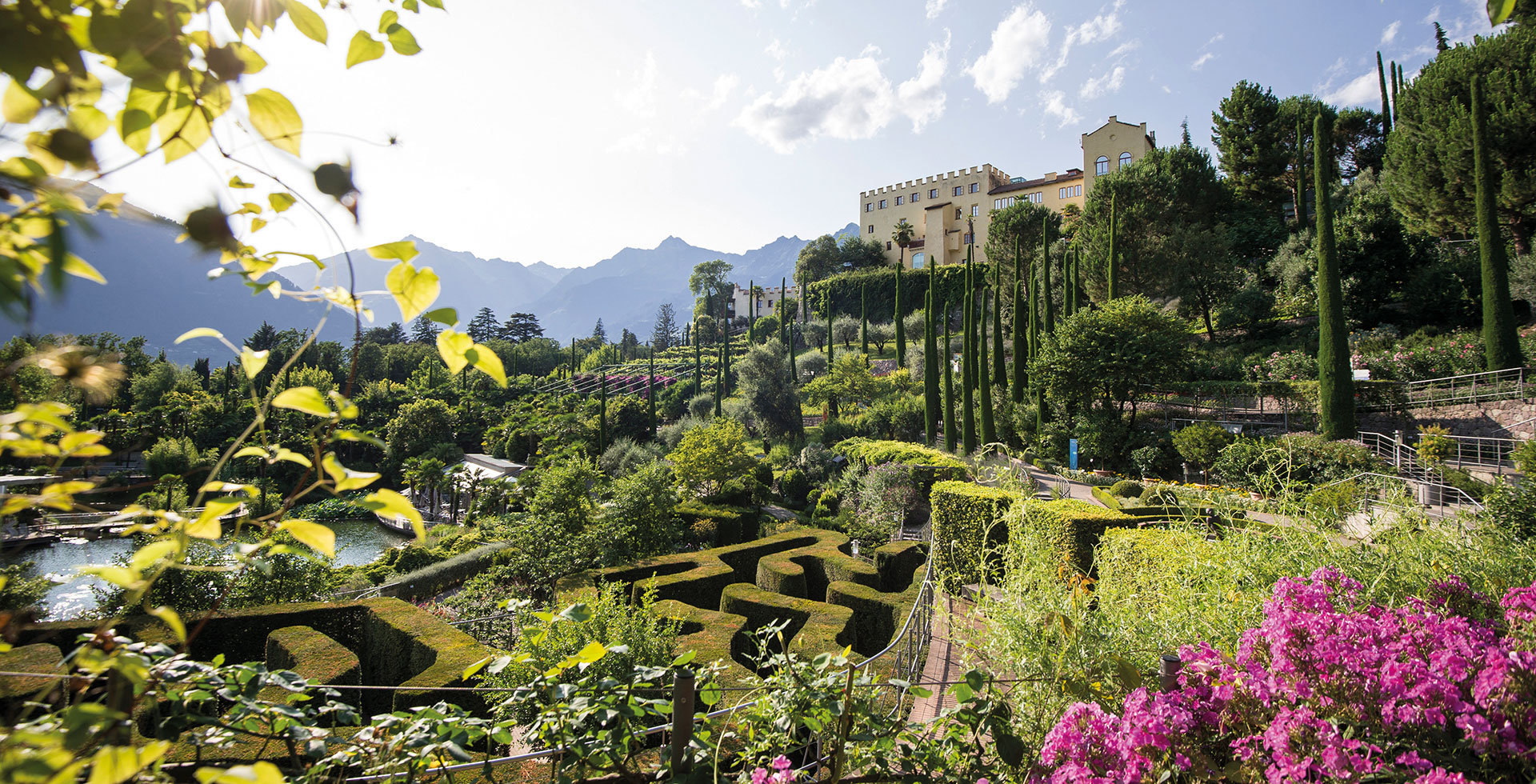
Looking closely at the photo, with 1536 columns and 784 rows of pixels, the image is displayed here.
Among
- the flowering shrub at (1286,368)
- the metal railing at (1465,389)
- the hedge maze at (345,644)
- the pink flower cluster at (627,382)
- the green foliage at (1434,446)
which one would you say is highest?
the pink flower cluster at (627,382)

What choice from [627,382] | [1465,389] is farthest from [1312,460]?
[627,382]

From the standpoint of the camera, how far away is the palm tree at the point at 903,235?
155 feet

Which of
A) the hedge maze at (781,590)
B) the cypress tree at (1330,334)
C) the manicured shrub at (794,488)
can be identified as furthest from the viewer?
the manicured shrub at (794,488)

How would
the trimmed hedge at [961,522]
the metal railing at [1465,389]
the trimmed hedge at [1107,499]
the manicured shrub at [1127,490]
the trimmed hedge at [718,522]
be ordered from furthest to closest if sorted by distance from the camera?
the metal railing at [1465,389], the trimmed hedge at [718,522], the manicured shrub at [1127,490], the trimmed hedge at [1107,499], the trimmed hedge at [961,522]

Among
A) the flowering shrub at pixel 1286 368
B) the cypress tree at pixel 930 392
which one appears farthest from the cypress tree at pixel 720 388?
the flowering shrub at pixel 1286 368

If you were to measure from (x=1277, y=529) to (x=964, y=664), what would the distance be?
1.97m

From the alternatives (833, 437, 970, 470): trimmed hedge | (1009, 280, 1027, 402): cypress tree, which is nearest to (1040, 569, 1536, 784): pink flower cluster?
(833, 437, 970, 470): trimmed hedge

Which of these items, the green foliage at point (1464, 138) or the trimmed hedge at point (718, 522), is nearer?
the trimmed hedge at point (718, 522)

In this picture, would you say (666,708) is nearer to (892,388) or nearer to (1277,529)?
(1277,529)

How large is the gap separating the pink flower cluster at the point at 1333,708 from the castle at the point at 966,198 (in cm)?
3958

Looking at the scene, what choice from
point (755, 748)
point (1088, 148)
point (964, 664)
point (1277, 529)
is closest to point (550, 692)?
point (755, 748)

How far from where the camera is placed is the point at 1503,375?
1522 cm

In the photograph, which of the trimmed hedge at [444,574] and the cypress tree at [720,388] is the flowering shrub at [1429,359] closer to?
the cypress tree at [720,388]

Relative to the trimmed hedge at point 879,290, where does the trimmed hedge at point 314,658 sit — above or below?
below
